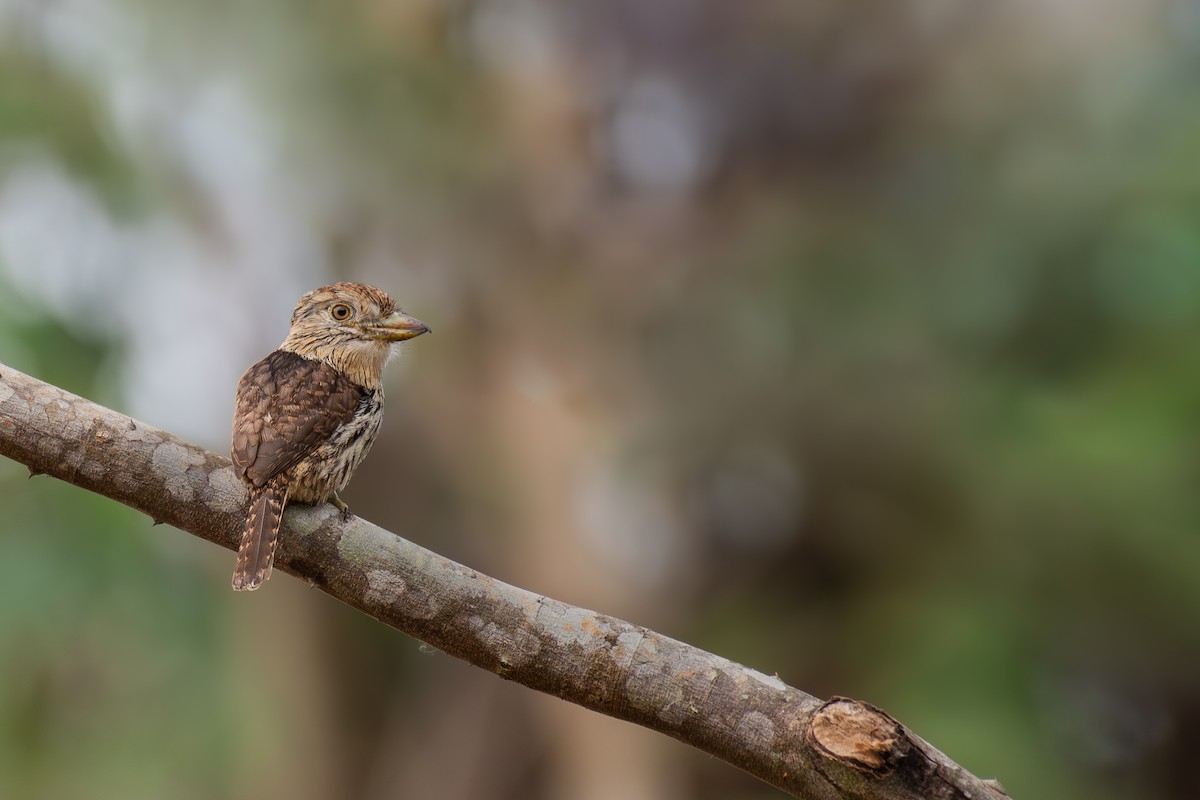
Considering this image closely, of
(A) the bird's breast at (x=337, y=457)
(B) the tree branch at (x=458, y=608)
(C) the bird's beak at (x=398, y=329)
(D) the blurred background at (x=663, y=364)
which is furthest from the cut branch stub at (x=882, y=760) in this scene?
(D) the blurred background at (x=663, y=364)

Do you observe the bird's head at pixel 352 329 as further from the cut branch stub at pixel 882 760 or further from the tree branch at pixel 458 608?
the cut branch stub at pixel 882 760

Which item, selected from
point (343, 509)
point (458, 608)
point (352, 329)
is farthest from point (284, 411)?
point (458, 608)

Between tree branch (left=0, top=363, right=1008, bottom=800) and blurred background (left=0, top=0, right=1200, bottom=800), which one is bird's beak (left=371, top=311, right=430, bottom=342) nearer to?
tree branch (left=0, top=363, right=1008, bottom=800)

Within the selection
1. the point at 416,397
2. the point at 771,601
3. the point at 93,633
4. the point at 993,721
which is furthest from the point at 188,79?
the point at 993,721

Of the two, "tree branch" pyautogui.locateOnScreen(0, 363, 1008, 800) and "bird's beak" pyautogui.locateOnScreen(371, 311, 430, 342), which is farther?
"bird's beak" pyautogui.locateOnScreen(371, 311, 430, 342)

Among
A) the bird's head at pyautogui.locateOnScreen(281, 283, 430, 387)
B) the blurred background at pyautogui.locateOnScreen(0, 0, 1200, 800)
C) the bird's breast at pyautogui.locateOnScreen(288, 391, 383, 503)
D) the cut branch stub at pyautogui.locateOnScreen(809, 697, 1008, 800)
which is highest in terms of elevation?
the blurred background at pyautogui.locateOnScreen(0, 0, 1200, 800)

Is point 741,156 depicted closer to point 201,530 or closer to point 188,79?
point 188,79

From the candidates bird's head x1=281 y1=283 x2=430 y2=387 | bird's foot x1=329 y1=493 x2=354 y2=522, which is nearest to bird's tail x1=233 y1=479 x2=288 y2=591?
bird's foot x1=329 y1=493 x2=354 y2=522
